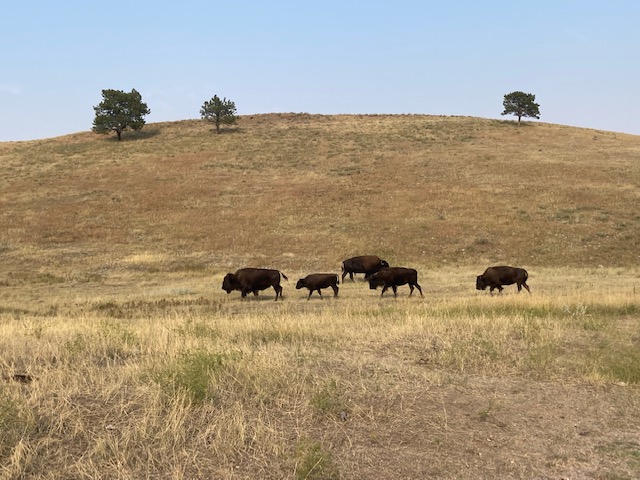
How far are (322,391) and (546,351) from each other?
451cm

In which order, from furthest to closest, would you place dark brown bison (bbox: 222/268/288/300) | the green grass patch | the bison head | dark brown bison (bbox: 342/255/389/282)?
dark brown bison (bbox: 342/255/389/282), the bison head, dark brown bison (bbox: 222/268/288/300), the green grass patch

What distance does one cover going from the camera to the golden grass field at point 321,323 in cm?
494

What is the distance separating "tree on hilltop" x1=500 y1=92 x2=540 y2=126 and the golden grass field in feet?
52.8

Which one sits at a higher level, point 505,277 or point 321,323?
point 321,323

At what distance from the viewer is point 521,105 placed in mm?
69938

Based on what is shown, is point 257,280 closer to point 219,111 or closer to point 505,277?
point 505,277

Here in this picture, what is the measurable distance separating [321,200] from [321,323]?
3078 centimetres

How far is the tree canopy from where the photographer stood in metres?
67.8

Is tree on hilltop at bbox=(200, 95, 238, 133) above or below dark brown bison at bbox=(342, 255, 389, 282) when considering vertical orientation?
above

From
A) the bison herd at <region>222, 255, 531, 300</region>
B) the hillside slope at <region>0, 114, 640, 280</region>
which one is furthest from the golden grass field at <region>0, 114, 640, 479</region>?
the bison herd at <region>222, 255, 531, 300</region>

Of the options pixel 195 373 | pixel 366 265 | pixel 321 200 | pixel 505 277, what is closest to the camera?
pixel 195 373

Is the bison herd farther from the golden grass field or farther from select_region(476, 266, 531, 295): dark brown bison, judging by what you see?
the golden grass field

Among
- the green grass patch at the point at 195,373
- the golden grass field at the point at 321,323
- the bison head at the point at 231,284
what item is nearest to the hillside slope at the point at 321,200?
the golden grass field at the point at 321,323

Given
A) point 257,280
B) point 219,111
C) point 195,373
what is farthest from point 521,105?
point 195,373
